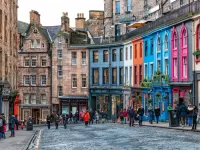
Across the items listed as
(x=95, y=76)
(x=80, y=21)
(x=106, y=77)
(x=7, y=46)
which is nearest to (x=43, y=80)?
(x=95, y=76)

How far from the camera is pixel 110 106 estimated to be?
71.4 metres

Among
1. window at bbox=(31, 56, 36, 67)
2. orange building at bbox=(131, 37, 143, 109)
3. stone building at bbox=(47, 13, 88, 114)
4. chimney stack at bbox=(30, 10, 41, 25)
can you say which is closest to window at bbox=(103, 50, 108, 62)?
stone building at bbox=(47, 13, 88, 114)

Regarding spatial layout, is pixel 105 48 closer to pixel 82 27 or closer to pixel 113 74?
pixel 113 74

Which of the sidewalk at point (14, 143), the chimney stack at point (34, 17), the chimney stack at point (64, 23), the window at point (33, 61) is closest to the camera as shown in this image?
the sidewalk at point (14, 143)

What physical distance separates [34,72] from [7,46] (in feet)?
109

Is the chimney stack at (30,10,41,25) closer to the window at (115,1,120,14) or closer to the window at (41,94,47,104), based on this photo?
the window at (41,94,47,104)

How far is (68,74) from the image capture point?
248ft

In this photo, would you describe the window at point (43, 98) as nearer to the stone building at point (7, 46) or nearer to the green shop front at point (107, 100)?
the green shop front at point (107, 100)

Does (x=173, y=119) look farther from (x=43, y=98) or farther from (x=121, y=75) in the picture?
(x=43, y=98)

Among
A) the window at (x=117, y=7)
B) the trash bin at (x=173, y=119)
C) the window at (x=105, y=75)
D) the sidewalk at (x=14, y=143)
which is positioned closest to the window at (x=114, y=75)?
the window at (x=105, y=75)

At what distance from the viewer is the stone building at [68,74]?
244 ft

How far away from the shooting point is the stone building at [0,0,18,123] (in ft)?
132

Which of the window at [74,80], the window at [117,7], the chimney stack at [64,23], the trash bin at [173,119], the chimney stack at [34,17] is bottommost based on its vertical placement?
the trash bin at [173,119]

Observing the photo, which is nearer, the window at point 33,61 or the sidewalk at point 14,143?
the sidewalk at point 14,143
